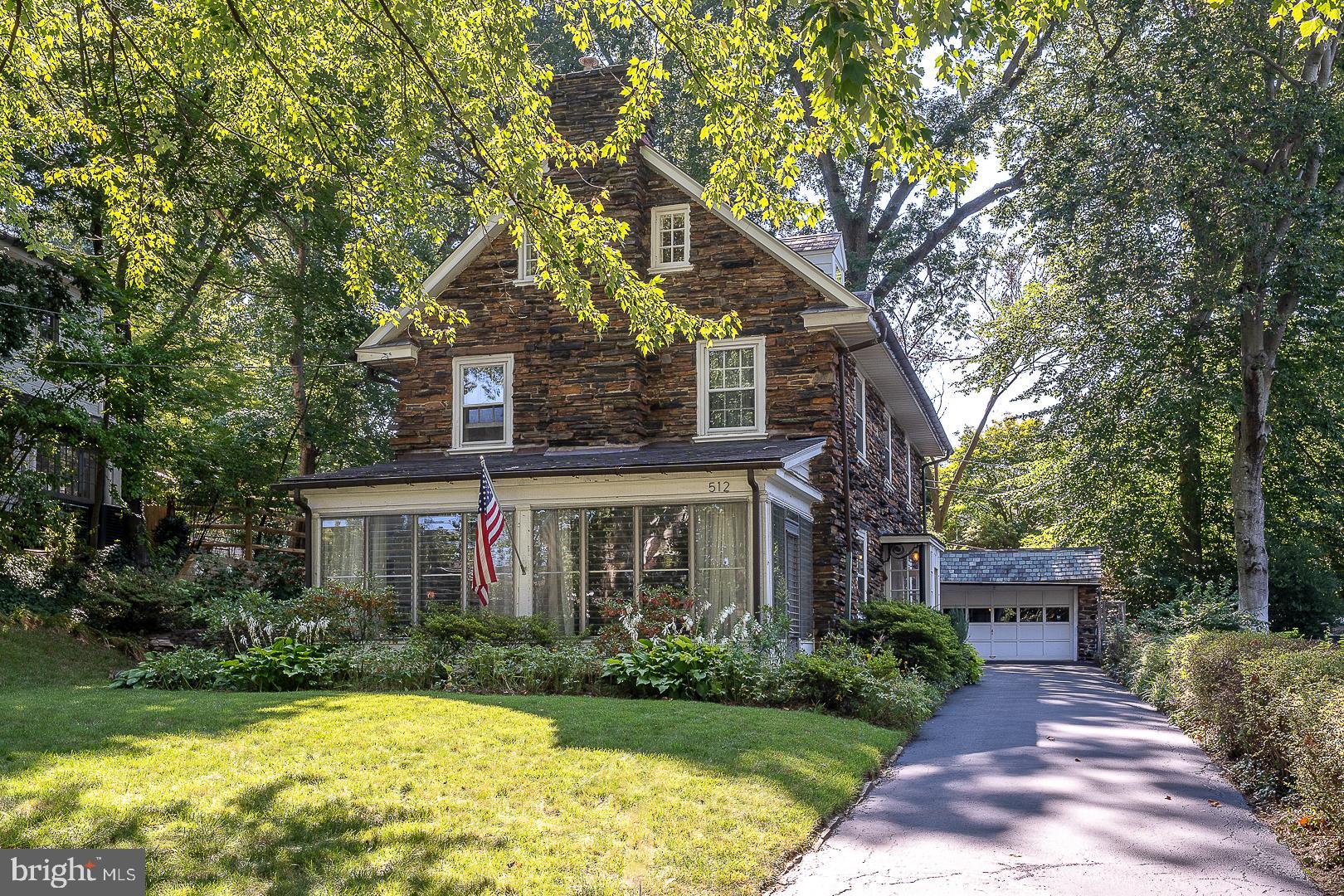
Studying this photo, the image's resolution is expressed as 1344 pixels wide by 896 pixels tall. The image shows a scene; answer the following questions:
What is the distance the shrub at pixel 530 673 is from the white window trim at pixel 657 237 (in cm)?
805

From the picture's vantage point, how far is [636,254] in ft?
64.3

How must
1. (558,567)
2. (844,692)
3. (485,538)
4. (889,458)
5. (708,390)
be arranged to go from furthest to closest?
(889,458)
(708,390)
(558,567)
(485,538)
(844,692)

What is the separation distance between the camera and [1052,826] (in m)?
7.63

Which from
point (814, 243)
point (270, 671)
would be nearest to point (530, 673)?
point (270, 671)

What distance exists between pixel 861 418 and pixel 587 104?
765 centimetres

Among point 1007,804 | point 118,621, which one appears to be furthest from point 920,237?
point 1007,804

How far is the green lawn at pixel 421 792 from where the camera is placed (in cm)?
595

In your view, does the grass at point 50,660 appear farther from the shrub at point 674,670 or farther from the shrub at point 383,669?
the shrub at point 674,670

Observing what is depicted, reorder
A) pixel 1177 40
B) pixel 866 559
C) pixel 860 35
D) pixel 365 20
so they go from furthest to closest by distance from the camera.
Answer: pixel 866 559 < pixel 1177 40 < pixel 365 20 < pixel 860 35

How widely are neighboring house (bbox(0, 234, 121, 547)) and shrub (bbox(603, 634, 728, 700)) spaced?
1054 cm

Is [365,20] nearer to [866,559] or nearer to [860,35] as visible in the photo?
[860,35]

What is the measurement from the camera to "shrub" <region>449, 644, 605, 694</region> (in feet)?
43.8

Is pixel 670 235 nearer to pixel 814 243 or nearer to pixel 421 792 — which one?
pixel 814 243

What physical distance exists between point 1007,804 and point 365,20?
26.2 ft
